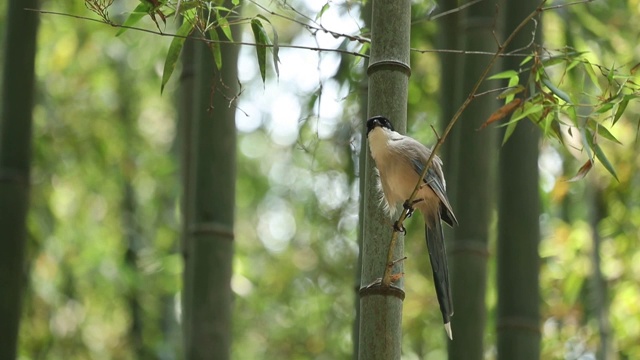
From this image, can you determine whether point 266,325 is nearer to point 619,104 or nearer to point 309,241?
point 309,241

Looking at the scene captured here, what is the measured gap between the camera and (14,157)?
10.3ft

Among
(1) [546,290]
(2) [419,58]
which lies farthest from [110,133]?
(1) [546,290]

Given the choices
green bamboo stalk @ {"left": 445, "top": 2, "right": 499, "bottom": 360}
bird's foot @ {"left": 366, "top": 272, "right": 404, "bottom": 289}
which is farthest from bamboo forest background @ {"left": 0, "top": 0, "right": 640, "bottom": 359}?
→ bird's foot @ {"left": 366, "top": 272, "right": 404, "bottom": 289}

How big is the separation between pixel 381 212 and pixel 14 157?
153 centimetres

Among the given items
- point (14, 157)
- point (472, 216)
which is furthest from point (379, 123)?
point (14, 157)

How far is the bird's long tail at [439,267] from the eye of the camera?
2.25 meters

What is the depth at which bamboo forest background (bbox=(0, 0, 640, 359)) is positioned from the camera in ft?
15.5

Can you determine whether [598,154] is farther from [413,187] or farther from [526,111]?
[413,187]

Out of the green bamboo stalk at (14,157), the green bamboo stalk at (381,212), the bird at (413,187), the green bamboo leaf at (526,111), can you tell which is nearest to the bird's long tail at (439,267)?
the bird at (413,187)

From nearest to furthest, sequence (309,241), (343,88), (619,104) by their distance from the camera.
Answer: (619,104), (343,88), (309,241)

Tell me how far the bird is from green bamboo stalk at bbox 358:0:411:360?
0.05 m

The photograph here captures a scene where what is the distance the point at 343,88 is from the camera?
393 cm

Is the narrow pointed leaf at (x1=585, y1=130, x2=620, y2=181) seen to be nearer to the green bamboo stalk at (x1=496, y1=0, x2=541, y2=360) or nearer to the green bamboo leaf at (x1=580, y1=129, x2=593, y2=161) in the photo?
the green bamboo leaf at (x1=580, y1=129, x2=593, y2=161)

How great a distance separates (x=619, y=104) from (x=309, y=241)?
A: 15.3ft
